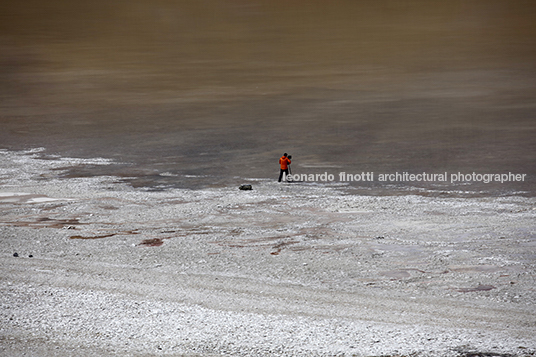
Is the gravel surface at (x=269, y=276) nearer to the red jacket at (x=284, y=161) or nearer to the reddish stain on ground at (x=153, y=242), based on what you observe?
the reddish stain on ground at (x=153, y=242)

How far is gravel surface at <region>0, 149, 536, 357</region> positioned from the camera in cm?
958

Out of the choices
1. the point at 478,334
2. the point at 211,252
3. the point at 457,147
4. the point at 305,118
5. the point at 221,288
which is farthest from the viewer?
the point at 305,118

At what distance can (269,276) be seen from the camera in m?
12.9

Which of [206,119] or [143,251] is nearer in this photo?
[143,251]

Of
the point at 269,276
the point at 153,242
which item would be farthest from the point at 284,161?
the point at 269,276

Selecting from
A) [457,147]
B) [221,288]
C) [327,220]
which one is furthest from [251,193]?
[457,147]

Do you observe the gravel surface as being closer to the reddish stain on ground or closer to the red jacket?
the reddish stain on ground

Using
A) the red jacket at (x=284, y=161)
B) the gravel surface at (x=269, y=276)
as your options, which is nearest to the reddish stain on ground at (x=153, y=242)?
the gravel surface at (x=269, y=276)

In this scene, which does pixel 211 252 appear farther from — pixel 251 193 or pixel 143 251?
pixel 251 193

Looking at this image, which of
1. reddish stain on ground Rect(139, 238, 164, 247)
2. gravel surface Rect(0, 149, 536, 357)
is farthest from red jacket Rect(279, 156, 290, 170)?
reddish stain on ground Rect(139, 238, 164, 247)

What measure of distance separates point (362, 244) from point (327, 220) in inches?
121

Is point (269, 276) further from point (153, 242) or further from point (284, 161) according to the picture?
point (284, 161)

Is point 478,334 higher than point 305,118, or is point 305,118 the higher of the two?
point 305,118

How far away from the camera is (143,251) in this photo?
15.3 meters
